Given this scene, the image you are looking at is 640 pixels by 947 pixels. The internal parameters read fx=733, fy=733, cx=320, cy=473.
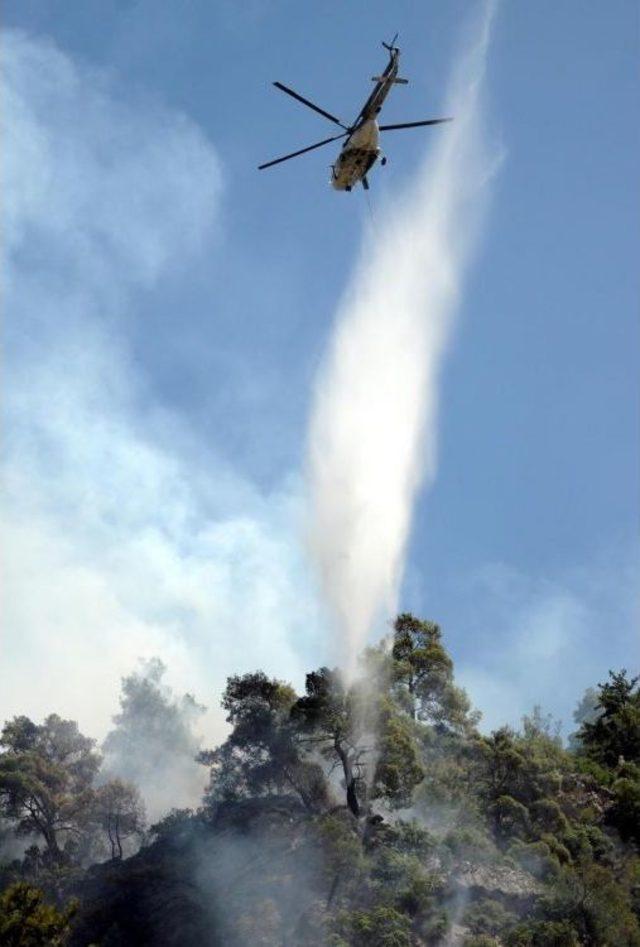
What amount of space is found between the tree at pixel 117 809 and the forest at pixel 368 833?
29 cm

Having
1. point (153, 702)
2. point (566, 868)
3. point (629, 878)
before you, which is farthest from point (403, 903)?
point (153, 702)

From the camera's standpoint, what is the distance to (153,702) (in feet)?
499

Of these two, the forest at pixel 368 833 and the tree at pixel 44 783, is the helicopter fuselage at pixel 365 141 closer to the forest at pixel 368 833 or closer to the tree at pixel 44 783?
the forest at pixel 368 833

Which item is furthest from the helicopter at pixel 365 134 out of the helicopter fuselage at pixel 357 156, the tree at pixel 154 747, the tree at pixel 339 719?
the tree at pixel 154 747

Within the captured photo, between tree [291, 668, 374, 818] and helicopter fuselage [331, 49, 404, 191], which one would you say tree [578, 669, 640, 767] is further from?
helicopter fuselage [331, 49, 404, 191]

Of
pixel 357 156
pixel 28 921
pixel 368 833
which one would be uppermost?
pixel 357 156

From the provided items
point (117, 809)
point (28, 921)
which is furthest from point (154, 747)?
point (28, 921)

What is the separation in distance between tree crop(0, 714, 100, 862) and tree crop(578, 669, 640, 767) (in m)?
48.6

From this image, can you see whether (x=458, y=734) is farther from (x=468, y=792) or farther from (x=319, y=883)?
(x=319, y=883)

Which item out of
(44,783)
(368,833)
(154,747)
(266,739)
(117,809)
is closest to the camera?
(368,833)

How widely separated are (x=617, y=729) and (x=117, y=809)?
49.2 metres

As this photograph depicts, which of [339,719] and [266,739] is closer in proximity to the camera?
[339,719]

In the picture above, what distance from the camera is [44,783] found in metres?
71.8

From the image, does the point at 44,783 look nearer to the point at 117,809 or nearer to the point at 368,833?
the point at 117,809
